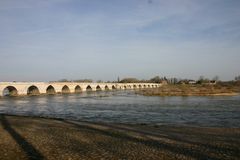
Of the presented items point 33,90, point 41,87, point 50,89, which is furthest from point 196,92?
point 50,89

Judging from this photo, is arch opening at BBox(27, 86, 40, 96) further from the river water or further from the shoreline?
the river water

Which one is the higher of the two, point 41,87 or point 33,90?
point 41,87

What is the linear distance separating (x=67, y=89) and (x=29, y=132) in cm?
8123

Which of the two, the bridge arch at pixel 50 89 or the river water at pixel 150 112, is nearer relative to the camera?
the river water at pixel 150 112

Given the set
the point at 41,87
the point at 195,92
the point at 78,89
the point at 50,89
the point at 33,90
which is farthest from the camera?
the point at 78,89

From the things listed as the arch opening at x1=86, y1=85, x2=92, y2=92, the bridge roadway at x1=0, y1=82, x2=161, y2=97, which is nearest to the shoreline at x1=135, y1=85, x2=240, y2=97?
the bridge roadway at x1=0, y1=82, x2=161, y2=97

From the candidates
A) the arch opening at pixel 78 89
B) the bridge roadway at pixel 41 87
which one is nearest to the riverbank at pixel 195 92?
the bridge roadway at pixel 41 87

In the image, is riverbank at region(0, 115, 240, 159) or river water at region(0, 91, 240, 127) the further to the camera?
river water at region(0, 91, 240, 127)

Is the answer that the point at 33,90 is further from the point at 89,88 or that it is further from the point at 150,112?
the point at 150,112

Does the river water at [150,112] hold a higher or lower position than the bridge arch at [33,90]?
Result: lower

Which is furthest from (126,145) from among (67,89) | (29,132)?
(67,89)

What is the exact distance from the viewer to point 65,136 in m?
14.9

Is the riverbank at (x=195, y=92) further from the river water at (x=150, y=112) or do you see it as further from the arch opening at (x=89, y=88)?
the arch opening at (x=89, y=88)

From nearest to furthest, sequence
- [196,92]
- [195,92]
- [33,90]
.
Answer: [196,92] < [195,92] < [33,90]
